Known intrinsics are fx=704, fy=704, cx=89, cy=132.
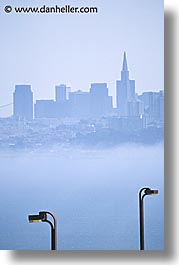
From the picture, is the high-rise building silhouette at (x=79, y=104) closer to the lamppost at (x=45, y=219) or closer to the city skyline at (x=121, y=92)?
the city skyline at (x=121, y=92)

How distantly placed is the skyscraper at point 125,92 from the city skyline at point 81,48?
0.03 m

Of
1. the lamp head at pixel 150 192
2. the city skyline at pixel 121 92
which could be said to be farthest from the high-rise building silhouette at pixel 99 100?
the lamp head at pixel 150 192

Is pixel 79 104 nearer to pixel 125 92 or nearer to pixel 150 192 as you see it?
pixel 125 92

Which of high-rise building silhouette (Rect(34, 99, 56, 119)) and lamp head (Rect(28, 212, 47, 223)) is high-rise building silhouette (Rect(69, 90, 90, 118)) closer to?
high-rise building silhouette (Rect(34, 99, 56, 119))

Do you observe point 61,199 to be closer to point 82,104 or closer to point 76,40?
point 82,104

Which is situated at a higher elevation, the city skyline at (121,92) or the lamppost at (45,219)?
the city skyline at (121,92)

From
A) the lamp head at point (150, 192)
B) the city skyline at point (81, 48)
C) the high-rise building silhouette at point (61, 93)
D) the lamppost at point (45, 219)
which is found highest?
the city skyline at point (81, 48)

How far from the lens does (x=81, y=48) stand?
13.8ft

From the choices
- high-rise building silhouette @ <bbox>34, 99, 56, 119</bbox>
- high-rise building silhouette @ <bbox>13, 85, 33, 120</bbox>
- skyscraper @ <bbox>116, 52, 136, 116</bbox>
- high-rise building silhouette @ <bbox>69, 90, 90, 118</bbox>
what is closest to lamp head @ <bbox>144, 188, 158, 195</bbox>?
skyscraper @ <bbox>116, 52, 136, 116</bbox>

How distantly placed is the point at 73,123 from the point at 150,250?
2.92ft

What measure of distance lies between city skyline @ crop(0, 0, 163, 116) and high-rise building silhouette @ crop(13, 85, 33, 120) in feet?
0.12

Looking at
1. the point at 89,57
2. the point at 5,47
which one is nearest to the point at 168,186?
the point at 89,57

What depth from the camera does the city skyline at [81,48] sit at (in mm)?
4191

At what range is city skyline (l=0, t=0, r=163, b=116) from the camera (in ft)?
13.8
